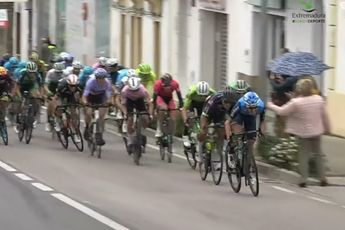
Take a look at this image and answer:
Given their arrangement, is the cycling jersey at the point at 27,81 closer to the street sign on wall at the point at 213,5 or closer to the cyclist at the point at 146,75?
the cyclist at the point at 146,75

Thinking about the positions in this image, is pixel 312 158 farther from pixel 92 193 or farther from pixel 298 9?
pixel 298 9

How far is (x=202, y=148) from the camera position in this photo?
49.4 feet

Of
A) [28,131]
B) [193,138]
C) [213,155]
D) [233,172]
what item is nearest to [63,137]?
[28,131]

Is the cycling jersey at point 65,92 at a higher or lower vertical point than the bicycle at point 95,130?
higher

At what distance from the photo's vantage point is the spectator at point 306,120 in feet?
45.1

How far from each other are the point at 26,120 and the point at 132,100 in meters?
3.77

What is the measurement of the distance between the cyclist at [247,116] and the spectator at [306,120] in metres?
0.63

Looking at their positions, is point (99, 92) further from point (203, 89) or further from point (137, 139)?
point (203, 89)

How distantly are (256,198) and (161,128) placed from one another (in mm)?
4486

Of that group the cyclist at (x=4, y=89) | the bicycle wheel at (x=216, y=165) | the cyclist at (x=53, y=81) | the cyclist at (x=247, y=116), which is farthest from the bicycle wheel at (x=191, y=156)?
the cyclist at (x=53, y=81)

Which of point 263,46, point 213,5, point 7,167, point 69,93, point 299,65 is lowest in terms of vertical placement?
point 7,167

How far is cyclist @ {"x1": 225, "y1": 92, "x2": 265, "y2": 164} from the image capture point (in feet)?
42.7

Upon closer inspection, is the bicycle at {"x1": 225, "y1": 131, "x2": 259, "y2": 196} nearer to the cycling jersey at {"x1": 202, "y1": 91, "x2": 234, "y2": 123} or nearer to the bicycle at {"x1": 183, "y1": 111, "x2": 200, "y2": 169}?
the cycling jersey at {"x1": 202, "y1": 91, "x2": 234, "y2": 123}

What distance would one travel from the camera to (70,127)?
61.5 feet
